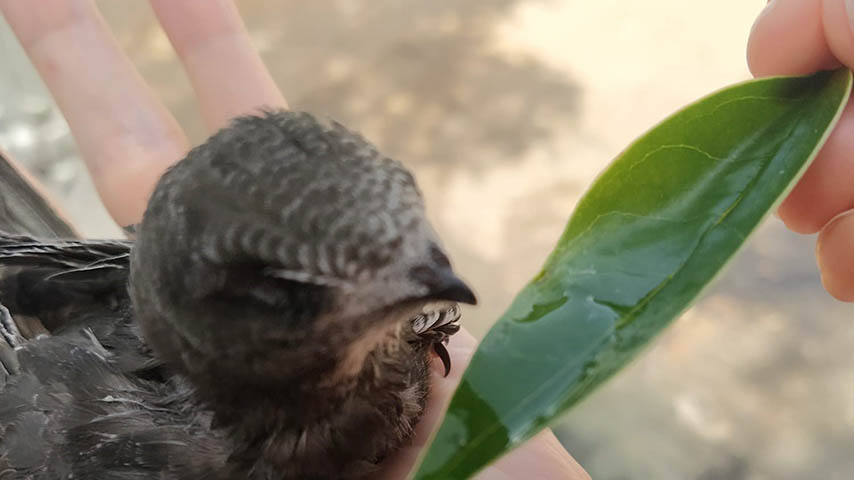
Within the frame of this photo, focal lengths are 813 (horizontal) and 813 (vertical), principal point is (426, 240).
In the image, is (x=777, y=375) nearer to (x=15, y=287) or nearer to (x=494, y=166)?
(x=494, y=166)

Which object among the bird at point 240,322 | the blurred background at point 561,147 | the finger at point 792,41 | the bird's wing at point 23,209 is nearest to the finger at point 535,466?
the bird at point 240,322

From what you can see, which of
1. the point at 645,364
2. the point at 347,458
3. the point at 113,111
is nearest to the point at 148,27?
the point at 113,111

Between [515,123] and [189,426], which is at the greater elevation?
[189,426]

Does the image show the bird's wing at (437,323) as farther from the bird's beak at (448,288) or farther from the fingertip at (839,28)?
the fingertip at (839,28)

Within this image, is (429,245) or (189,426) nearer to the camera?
(429,245)

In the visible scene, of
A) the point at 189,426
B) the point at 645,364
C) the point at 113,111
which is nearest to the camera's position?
the point at 189,426

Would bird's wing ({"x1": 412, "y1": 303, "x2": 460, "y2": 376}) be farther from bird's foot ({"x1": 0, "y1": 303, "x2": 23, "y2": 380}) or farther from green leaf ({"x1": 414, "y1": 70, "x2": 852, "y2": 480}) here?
bird's foot ({"x1": 0, "y1": 303, "x2": 23, "y2": 380})
